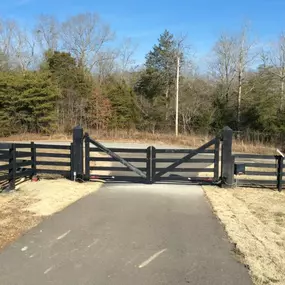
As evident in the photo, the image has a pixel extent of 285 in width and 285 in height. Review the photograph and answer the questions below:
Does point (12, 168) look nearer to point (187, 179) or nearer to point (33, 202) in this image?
point (33, 202)

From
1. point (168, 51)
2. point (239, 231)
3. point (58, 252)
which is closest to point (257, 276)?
point (239, 231)

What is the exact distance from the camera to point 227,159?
31.8 feet

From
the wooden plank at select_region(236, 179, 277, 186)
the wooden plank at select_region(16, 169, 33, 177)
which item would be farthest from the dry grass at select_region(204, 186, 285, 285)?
the wooden plank at select_region(16, 169, 33, 177)

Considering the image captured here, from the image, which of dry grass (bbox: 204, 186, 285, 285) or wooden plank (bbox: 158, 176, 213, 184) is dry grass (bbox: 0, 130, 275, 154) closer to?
wooden plank (bbox: 158, 176, 213, 184)

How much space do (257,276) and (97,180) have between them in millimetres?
6883

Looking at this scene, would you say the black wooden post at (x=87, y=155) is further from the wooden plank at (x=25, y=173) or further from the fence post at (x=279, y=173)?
the fence post at (x=279, y=173)

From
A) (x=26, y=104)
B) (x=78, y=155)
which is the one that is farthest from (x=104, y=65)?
(x=78, y=155)

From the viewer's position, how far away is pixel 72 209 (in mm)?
6977

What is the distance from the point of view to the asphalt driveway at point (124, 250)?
391cm

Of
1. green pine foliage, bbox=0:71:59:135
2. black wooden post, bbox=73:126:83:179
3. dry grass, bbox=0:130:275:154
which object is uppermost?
green pine foliage, bbox=0:71:59:135

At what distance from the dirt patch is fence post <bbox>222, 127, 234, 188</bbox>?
11.7 feet

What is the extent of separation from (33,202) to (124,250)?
11.3 ft

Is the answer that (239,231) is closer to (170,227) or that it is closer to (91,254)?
(170,227)

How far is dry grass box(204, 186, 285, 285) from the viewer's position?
166 inches
